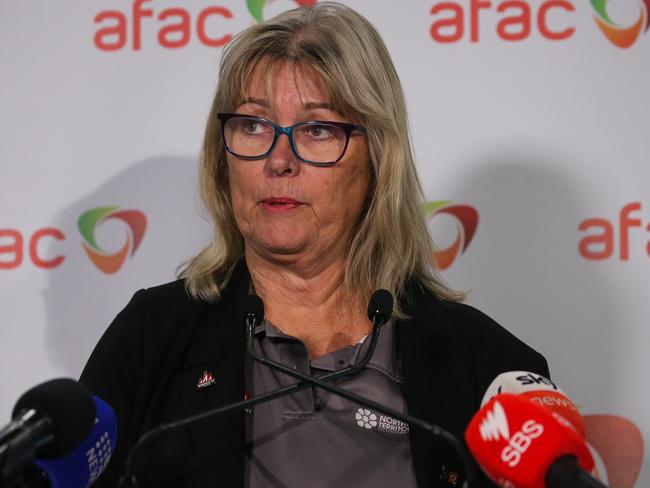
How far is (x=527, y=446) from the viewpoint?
40.1 inches

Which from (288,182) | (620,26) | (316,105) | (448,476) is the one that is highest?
(620,26)

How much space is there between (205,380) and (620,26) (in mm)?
1181

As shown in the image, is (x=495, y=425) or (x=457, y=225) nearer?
(x=495, y=425)

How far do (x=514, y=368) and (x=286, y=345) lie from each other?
1.30 feet

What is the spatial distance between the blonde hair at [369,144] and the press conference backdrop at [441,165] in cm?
31

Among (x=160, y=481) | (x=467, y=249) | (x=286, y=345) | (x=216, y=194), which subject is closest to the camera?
(x=160, y=481)

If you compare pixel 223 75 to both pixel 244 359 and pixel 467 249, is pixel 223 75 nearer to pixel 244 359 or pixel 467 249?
pixel 244 359

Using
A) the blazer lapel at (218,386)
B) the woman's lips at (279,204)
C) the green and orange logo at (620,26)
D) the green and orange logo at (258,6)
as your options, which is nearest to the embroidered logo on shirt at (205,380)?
the blazer lapel at (218,386)

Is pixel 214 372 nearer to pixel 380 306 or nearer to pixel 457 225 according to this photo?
pixel 380 306

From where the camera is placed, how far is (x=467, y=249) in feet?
6.79

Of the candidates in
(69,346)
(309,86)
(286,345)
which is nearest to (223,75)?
(309,86)

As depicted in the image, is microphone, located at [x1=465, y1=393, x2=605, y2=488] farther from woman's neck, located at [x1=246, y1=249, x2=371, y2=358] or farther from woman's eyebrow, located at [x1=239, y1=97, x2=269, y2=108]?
woman's eyebrow, located at [x1=239, y1=97, x2=269, y2=108]

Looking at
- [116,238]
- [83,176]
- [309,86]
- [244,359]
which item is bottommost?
[244,359]

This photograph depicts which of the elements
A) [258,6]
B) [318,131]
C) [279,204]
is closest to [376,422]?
[279,204]
